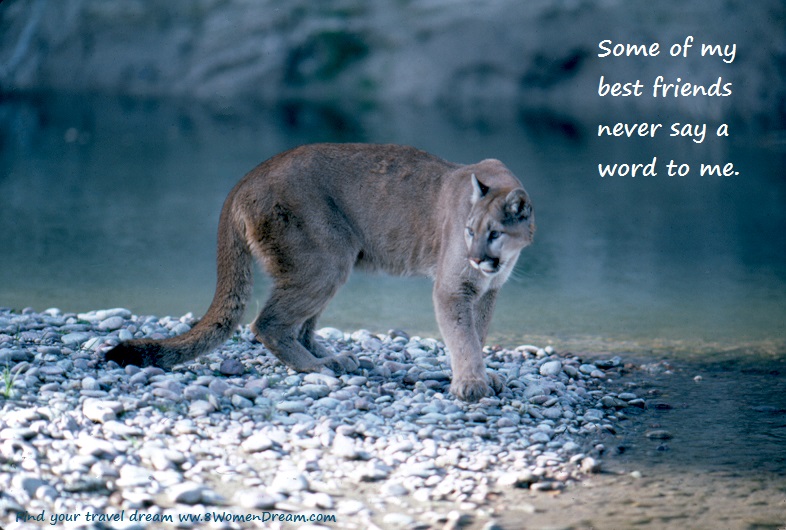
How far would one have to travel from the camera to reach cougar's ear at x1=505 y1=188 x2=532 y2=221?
15.2ft

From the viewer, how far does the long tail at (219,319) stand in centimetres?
474

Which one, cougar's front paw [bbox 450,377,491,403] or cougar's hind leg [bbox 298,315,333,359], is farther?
cougar's hind leg [bbox 298,315,333,359]

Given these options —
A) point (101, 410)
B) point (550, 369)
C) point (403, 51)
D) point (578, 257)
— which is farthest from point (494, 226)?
point (403, 51)

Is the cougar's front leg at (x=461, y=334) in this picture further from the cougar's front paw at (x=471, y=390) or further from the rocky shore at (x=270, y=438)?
the rocky shore at (x=270, y=438)

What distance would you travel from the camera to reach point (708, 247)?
29.7 ft

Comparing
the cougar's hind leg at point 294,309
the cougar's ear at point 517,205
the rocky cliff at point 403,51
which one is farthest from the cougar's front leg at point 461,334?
the rocky cliff at point 403,51

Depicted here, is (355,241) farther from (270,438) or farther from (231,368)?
(270,438)

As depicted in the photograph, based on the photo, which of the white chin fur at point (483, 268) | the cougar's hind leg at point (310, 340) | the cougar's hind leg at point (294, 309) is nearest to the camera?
the white chin fur at point (483, 268)

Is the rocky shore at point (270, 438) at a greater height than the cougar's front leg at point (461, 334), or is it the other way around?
the cougar's front leg at point (461, 334)

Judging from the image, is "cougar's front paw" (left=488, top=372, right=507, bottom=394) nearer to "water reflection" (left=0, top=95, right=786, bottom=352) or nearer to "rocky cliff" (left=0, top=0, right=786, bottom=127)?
"water reflection" (left=0, top=95, right=786, bottom=352)

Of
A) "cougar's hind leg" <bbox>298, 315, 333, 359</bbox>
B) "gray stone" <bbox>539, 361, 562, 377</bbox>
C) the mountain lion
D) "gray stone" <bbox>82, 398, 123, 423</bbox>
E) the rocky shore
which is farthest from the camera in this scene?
"gray stone" <bbox>539, 361, 562, 377</bbox>

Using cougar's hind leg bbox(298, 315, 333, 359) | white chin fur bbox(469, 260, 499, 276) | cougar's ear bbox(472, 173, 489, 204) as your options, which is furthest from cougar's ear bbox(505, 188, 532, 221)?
cougar's hind leg bbox(298, 315, 333, 359)

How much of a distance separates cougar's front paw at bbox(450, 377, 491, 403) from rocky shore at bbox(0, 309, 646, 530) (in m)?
0.05

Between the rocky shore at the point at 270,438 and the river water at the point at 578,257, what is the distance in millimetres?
350
